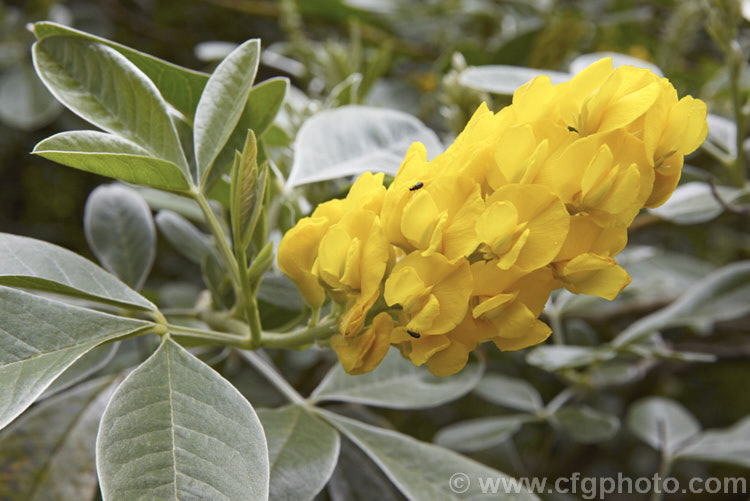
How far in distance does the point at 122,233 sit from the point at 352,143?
270 millimetres

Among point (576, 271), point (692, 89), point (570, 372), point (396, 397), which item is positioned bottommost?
point (570, 372)

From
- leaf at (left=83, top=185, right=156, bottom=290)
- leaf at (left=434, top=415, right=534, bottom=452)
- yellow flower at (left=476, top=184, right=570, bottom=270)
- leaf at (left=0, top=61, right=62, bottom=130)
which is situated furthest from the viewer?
leaf at (left=0, top=61, right=62, bottom=130)

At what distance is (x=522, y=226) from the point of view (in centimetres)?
33

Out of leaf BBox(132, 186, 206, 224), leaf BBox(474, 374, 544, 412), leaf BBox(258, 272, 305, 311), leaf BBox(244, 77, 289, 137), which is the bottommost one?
leaf BBox(474, 374, 544, 412)

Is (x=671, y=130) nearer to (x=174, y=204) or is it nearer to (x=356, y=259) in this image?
(x=356, y=259)

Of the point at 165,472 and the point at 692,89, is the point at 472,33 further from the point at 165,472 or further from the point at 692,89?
the point at 165,472

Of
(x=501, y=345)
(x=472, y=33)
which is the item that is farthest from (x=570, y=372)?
(x=472, y=33)

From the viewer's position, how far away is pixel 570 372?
0.81 meters

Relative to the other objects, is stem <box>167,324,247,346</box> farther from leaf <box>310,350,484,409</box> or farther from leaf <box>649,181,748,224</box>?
leaf <box>649,181,748,224</box>

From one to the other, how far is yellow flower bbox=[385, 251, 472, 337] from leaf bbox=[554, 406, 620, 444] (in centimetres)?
48

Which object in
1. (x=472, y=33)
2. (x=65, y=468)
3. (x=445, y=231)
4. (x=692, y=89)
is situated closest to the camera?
(x=445, y=231)

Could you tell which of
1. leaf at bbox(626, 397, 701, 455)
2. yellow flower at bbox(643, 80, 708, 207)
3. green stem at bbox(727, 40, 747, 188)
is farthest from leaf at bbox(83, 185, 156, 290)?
leaf at bbox(626, 397, 701, 455)

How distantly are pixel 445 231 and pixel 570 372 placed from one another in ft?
1.77

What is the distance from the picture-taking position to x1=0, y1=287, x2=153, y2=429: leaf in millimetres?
342
